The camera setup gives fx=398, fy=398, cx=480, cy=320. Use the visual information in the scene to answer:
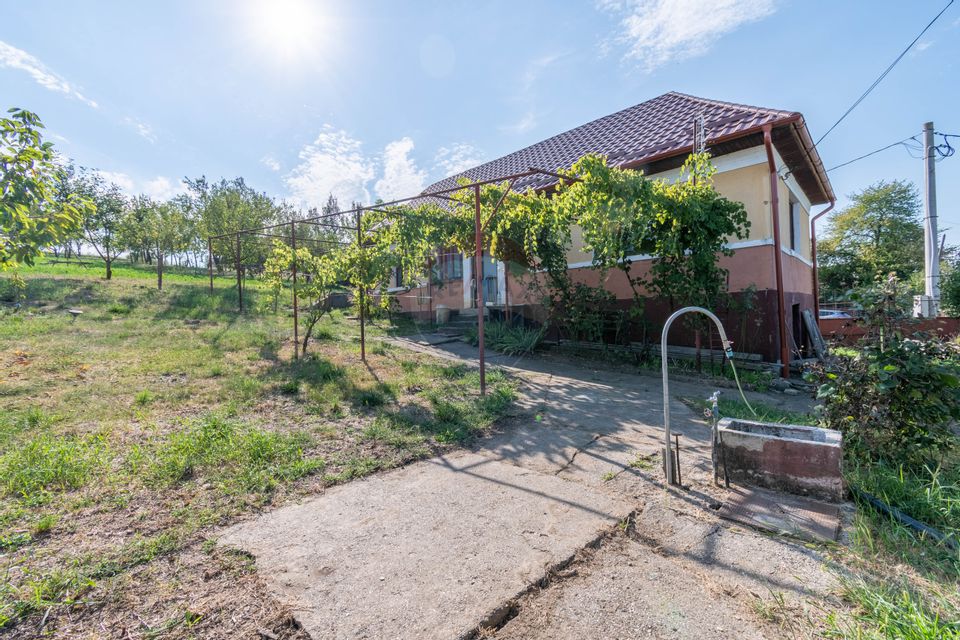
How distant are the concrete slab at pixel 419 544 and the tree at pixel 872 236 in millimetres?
26065

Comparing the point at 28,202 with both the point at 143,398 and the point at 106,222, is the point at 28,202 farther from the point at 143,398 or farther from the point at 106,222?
the point at 106,222

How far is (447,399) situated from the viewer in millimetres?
5043

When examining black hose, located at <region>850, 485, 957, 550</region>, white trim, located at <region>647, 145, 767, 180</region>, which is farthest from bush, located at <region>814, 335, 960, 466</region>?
white trim, located at <region>647, 145, 767, 180</region>

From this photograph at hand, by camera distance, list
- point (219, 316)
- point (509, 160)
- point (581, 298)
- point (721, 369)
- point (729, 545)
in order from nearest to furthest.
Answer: point (729, 545) < point (721, 369) < point (581, 298) < point (219, 316) < point (509, 160)

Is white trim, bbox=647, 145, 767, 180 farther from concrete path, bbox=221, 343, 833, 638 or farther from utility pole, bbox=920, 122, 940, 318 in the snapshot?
utility pole, bbox=920, 122, 940, 318

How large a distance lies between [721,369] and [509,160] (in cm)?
1071

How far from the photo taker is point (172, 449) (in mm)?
3266

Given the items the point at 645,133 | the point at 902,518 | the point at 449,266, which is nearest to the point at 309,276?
the point at 449,266

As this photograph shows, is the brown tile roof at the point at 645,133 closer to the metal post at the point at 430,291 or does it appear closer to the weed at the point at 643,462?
the metal post at the point at 430,291

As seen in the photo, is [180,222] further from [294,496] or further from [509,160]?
[294,496]

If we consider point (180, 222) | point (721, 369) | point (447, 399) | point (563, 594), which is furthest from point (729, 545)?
point (180, 222)

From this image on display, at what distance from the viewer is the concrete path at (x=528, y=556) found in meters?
1.62

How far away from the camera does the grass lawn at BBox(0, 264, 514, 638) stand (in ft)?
5.76

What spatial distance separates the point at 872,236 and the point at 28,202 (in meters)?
36.7
